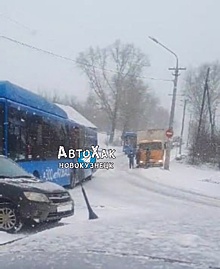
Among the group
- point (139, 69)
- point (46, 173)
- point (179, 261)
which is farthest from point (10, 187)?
point (139, 69)

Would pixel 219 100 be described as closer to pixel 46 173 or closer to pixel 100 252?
pixel 46 173

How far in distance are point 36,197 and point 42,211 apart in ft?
0.95

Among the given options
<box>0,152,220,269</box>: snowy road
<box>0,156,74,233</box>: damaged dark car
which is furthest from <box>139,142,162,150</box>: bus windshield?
<box>0,152,220,269</box>: snowy road

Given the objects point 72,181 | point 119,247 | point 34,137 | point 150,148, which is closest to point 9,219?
point 119,247

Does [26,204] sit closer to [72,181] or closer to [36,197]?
[36,197]

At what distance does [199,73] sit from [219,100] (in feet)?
22.8

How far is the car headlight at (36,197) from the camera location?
10.9 metres

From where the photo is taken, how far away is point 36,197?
11.0 metres

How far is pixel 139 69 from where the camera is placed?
86.2 meters

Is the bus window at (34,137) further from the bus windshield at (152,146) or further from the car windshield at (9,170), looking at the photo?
the bus windshield at (152,146)

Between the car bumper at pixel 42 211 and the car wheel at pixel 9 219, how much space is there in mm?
140

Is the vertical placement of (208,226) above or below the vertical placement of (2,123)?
below

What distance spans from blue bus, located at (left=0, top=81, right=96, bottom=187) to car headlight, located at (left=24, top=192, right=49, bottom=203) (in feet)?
12.3

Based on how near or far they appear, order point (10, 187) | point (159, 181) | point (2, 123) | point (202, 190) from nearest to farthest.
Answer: point (10, 187) < point (2, 123) < point (202, 190) < point (159, 181)
